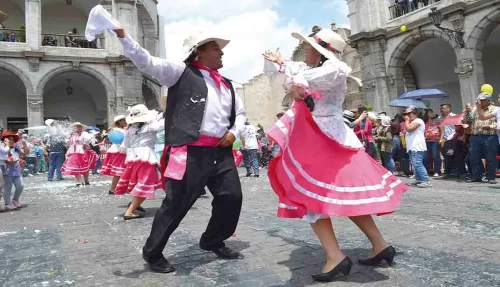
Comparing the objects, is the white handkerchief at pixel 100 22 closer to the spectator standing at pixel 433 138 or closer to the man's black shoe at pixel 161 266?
the man's black shoe at pixel 161 266

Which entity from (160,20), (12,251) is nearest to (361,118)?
(12,251)

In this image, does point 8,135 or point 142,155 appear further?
point 8,135

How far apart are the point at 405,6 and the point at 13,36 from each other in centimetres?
1892

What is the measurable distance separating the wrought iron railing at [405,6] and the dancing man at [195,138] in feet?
53.3

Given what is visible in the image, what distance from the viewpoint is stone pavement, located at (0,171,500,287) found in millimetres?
2736

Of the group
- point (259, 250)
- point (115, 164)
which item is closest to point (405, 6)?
point (115, 164)

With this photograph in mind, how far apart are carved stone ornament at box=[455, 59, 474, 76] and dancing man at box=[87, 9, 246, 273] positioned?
560 inches

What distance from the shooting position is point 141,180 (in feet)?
18.4

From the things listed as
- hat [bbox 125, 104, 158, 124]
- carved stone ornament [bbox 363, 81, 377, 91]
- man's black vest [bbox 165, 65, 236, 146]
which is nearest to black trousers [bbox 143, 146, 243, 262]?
man's black vest [bbox 165, 65, 236, 146]

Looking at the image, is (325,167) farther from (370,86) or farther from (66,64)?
(66,64)

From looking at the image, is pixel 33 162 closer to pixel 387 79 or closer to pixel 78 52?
pixel 78 52

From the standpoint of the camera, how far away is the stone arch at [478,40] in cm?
1436

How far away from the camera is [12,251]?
392 cm

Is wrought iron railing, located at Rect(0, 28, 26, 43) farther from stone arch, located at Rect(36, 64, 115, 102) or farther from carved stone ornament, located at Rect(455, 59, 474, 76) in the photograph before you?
carved stone ornament, located at Rect(455, 59, 474, 76)
